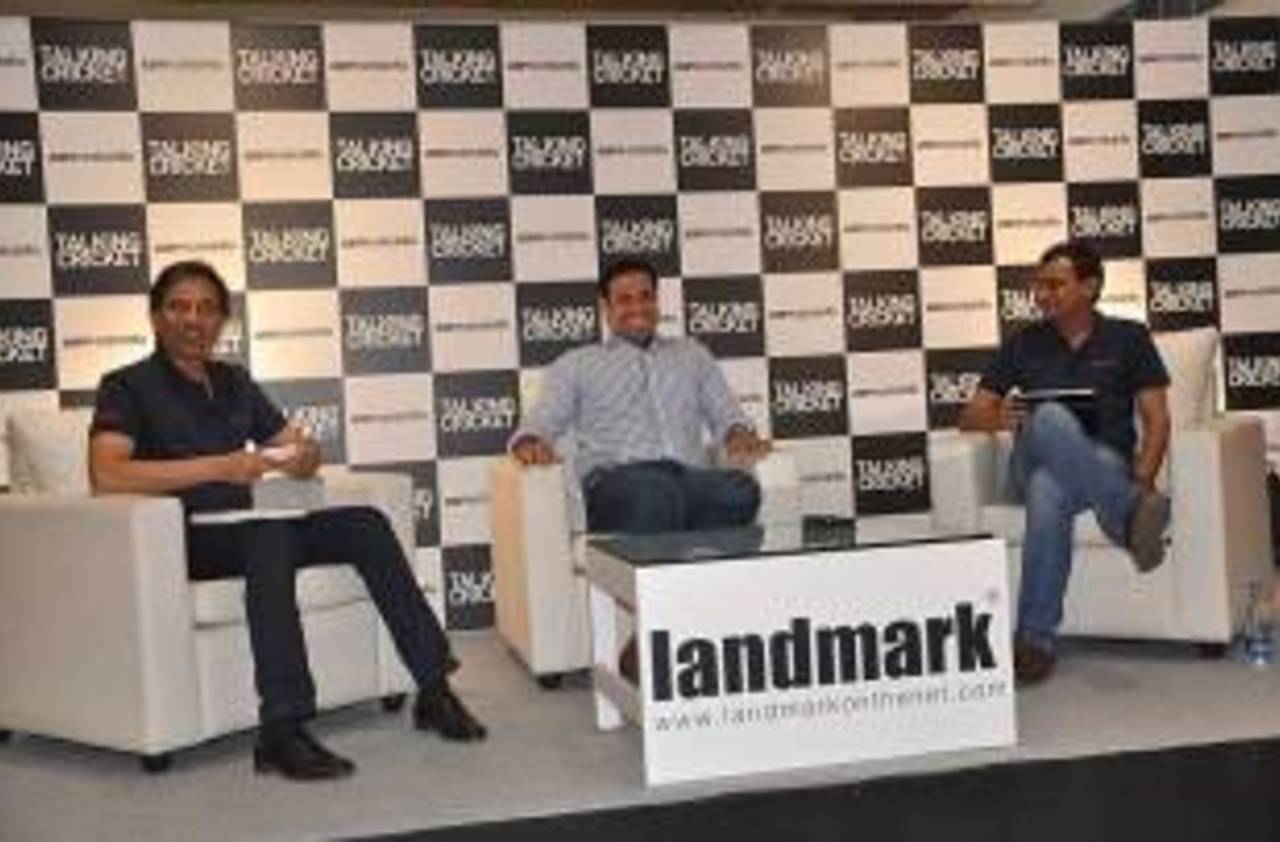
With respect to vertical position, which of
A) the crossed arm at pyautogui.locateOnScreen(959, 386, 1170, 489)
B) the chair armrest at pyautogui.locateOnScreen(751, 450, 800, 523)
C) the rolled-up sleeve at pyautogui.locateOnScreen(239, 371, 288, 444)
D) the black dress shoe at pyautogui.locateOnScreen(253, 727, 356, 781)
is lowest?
the black dress shoe at pyautogui.locateOnScreen(253, 727, 356, 781)

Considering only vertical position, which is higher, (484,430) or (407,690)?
(484,430)

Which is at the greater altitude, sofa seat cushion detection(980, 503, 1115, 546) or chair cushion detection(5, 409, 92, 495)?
chair cushion detection(5, 409, 92, 495)

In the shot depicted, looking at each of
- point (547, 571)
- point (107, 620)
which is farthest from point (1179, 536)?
point (107, 620)

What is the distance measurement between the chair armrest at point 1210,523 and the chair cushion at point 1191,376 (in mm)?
417

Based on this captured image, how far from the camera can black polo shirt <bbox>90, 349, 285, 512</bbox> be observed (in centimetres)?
326

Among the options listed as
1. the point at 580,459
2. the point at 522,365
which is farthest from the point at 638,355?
the point at 522,365

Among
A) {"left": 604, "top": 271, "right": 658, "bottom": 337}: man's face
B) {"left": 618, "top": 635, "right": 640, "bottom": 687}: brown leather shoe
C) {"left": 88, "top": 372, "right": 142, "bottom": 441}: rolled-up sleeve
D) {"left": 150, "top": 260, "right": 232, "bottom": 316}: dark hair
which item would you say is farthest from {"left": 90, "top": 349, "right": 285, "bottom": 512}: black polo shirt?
{"left": 604, "top": 271, "right": 658, "bottom": 337}: man's face

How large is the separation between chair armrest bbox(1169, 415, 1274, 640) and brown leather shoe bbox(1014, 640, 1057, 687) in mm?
400

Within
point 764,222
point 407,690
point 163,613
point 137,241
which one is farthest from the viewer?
point 764,222

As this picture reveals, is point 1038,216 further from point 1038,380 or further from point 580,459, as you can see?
point 580,459

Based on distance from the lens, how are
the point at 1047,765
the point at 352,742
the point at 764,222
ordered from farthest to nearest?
the point at 764,222 < the point at 352,742 < the point at 1047,765

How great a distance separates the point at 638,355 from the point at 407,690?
1.07 meters

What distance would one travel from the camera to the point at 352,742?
11.0 ft

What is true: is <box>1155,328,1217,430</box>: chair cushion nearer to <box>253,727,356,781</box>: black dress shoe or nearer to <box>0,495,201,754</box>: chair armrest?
<box>253,727,356,781</box>: black dress shoe
